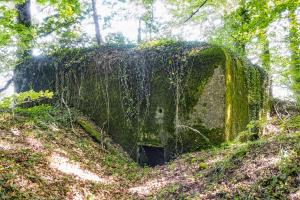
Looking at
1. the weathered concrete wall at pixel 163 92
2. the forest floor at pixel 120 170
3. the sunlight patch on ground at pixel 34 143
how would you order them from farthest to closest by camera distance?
the weathered concrete wall at pixel 163 92, the sunlight patch on ground at pixel 34 143, the forest floor at pixel 120 170

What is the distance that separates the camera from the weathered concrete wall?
865cm

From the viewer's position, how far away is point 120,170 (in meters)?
7.91

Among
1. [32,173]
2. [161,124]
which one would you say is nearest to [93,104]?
[161,124]

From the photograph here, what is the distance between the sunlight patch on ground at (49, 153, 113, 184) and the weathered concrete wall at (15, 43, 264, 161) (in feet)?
9.39

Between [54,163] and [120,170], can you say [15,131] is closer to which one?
[54,163]

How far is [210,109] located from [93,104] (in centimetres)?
438

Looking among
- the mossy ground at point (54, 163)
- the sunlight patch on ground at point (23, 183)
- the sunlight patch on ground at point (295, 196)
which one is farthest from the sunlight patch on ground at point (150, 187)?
the sunlight patch on ground at point (295, 196)

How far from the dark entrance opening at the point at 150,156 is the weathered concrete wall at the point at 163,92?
0.24 m

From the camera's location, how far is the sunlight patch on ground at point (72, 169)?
623 centimetres

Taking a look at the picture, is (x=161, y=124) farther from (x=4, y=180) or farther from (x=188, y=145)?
(x=4, y=180)

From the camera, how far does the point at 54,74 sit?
12.3 m

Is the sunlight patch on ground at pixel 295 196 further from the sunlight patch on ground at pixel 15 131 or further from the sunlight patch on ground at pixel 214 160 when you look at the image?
the sunlight patch on ground at pixel 15 131

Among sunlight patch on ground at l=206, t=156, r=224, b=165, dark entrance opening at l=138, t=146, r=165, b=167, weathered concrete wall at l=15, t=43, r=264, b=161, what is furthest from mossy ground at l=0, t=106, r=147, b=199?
sunlight patch on ground at l=206, t=156, r=224, b=165

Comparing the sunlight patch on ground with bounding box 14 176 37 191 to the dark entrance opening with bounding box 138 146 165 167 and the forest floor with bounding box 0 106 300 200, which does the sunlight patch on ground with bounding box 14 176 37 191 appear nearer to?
the forest floor with bounding box 0 106 300 200
